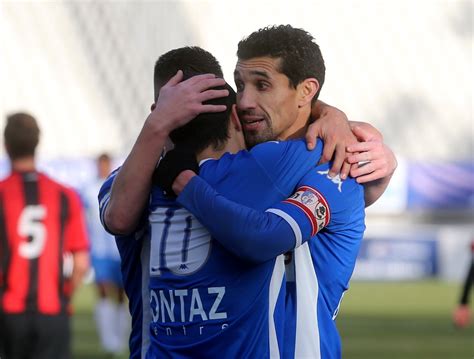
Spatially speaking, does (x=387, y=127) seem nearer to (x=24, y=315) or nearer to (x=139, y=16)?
(x=139, y=16)

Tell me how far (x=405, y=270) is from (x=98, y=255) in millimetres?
11473

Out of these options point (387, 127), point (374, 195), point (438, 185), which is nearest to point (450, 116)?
point (387, 127)

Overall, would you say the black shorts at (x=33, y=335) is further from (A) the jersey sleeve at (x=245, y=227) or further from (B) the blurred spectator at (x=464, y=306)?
(B) the blurred spectator at (x=464, y=306)

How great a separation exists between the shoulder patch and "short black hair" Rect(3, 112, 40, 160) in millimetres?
3515

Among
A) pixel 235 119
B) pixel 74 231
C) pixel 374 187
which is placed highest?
A: pixel 235 119

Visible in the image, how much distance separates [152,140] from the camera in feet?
10.1

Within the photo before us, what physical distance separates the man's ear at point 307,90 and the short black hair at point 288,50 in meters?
0.02

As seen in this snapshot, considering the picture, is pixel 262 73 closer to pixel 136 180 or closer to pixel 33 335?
pixel 136 180

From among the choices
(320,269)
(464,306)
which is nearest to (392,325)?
(464,306)

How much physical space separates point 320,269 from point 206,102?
0.60 metres

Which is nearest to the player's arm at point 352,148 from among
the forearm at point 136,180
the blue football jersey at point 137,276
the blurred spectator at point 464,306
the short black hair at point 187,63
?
the short black hair at point 187,63

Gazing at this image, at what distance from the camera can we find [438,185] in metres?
25.1

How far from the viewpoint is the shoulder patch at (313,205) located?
2.99 metres

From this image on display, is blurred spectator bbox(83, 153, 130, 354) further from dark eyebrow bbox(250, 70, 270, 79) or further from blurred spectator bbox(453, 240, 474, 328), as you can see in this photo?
dark eyebrow bbox(250, 70, 270, 79)
